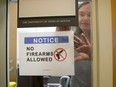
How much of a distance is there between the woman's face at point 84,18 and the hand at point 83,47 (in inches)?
2.9

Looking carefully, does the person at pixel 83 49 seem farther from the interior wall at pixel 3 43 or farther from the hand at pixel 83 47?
the interior wall at pixel 3 43

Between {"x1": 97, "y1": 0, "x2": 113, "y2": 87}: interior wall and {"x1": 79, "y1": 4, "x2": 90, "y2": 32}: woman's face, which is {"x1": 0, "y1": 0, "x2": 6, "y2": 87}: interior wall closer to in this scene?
{"x1": 79, "y1": 4, "x2": 90, "y2": 32}: woman's face

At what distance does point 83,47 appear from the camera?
1542mm

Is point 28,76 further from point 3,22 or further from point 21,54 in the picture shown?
point 3,22

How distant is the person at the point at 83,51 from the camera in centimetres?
152

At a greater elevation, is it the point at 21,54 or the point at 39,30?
the point at 39,30

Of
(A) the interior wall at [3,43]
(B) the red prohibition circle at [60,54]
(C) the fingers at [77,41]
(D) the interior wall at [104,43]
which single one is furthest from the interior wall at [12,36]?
(D) the interior wall at [104,43]

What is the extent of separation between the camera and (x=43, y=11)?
4.98 feet

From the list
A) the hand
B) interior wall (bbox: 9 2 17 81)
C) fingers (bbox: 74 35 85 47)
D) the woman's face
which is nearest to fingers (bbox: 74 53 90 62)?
the hand

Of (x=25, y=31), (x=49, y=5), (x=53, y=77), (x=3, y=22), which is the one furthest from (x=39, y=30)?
(x=53, y=77)

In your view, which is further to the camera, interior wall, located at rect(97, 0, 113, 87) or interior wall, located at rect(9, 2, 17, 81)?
interior wall, located at rect(9, 2, 17, 81)

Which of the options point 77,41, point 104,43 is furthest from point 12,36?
point 104,43

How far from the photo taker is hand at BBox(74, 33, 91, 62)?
153 cm

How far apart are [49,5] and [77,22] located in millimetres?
316
